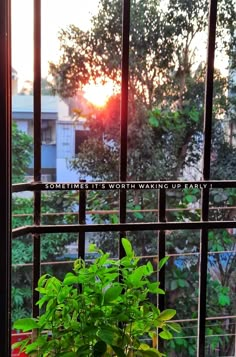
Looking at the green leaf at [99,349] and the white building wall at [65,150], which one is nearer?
the green leaf at [99,349]

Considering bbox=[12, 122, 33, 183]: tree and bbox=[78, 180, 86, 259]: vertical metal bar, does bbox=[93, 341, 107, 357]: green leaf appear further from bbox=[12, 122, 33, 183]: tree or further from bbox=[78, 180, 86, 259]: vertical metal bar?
bbox=[12, 122, 33, 183]: tree

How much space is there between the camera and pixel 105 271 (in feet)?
4.01

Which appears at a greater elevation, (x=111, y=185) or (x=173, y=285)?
(x=111, y=185)

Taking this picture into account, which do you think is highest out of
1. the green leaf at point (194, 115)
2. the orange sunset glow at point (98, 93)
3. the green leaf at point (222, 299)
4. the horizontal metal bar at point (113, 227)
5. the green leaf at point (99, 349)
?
the orange sunset glow at point (98, 93)

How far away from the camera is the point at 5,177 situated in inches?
32.3

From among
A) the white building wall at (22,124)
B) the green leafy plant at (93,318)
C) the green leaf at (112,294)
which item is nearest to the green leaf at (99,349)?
the green leafy plant at (93,318)

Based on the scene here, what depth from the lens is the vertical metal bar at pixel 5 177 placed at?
0.80 meters

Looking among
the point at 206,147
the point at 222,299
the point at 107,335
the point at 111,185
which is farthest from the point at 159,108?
the point at 107,335

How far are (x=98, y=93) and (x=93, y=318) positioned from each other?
1.13 meters

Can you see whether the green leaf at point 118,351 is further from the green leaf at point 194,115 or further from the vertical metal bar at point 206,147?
the green leaf at point 194,115

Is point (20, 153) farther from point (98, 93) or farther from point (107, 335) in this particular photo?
point (107, 335)

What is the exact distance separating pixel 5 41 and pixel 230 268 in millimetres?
1758

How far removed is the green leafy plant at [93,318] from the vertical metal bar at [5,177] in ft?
1.11

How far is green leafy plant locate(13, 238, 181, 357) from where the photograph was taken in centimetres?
117
